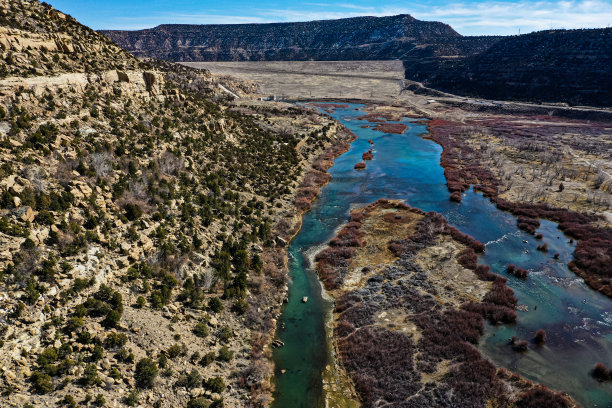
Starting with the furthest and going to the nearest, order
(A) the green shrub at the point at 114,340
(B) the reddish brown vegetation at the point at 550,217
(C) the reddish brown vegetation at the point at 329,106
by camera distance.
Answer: (C) the reddish brown vegetation at the point at 329,106 < (B) the reddish brown vegetation at the point at 550,217 < (A) the green shrub at the point at 114,340

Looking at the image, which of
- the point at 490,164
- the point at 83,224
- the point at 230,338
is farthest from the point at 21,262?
the point at 490,164

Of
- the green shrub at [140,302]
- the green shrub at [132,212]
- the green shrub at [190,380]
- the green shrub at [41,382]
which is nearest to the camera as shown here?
the green shrub at [41,382]

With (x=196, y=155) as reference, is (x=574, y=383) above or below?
below

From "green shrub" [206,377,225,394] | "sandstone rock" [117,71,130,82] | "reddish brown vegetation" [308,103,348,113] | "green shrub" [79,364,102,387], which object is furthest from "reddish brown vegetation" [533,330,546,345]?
"reddish brown vegetation" [308,103,348,113]

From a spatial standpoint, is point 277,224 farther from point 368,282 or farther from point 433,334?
point 433,334

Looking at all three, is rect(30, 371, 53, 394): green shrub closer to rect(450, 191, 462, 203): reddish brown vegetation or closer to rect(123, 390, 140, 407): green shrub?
rect(123, 390, 140, 407): green shrub

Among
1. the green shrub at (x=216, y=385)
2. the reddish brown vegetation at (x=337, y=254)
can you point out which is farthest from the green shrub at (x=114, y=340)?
the reddish brown vegetation at (x=337, y=254)

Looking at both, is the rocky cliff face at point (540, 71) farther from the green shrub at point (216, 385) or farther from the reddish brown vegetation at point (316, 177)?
the green shrub at point (216, 385)
